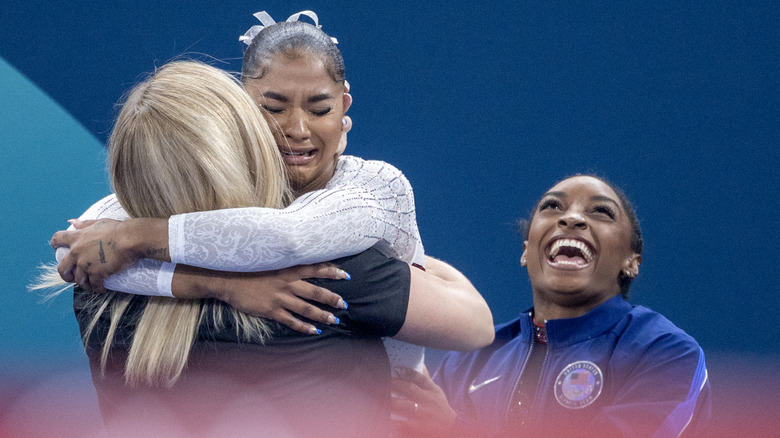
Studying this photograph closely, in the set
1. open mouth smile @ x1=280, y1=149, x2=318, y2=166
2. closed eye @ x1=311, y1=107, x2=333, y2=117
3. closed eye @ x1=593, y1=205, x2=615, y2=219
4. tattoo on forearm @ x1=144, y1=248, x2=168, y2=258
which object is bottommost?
tattoo on forearm @ x1=144, y1=248, x2=168, y2=258

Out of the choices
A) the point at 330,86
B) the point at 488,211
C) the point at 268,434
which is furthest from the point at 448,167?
the point at 268,434

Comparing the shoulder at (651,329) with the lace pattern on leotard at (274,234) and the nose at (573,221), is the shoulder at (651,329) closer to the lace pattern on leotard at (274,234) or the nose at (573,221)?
the nose at (573,221)

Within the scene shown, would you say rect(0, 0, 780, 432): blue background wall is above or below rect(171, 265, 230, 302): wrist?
above

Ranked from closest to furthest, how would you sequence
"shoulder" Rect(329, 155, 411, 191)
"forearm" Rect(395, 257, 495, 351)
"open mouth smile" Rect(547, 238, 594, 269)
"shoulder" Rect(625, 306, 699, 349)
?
1. "forearm" Rect(395, 257, 495, 351)
2. "shoulder" Rect(329, 155, 411, 191)
3. "shoulder" Rect(625, 306, 699, 349)
4. "open mouth smile" Rect(547, 238, 594, 269)

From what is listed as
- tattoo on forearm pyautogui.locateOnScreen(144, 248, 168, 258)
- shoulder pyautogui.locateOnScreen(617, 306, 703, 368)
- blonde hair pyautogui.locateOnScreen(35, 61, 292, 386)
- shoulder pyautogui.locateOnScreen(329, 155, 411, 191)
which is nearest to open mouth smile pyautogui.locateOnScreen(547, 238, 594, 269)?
shoulder pyautogui.locateOnScreen(617, 306, 703, 368)

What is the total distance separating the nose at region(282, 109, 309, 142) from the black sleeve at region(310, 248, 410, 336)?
1.65ft

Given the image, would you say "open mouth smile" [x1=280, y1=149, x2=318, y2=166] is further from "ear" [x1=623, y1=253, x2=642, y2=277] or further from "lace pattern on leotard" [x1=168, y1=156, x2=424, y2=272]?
"ear" [x1=623, y1=253, x2=642, y2=277]

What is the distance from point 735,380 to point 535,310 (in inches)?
30.3

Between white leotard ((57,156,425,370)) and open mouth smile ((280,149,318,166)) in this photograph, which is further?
open mouth smile ((280,149,318,166))

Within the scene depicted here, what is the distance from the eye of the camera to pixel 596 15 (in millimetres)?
2662

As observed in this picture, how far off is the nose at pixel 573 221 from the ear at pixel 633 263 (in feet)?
0.63

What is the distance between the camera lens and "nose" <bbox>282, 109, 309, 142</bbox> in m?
1.53

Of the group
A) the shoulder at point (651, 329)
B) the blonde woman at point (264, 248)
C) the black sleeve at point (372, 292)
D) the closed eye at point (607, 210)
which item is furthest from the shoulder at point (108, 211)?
the closed eye at point (607, 210)

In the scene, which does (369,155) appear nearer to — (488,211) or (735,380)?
(488,211)
